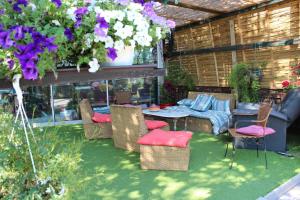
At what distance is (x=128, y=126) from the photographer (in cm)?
481

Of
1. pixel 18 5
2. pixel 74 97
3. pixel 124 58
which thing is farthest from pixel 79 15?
pixel 74 97

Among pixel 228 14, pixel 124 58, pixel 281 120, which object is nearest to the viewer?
pixel 124 58

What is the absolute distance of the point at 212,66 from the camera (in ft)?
26.6

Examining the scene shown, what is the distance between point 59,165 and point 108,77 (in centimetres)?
52

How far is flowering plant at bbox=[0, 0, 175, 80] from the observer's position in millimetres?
1010

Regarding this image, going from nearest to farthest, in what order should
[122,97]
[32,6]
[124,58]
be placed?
[32,6]
[124,58]
[122,97]

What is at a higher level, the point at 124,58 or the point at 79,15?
the point at 79,15

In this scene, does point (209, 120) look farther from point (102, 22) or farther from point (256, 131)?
point (102, 22)

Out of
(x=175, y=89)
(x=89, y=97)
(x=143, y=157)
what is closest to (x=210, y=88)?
(x=175, y=89)

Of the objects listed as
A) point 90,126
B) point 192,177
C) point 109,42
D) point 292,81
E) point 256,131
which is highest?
point 109,42

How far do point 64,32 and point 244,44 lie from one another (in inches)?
258

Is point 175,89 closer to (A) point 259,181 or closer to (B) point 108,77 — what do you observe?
(A) point 259,181

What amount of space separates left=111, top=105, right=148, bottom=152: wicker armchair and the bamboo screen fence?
367cm

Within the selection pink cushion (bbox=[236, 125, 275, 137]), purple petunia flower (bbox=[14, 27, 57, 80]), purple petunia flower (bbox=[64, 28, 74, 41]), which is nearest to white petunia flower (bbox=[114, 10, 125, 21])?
purple petunia flower (bbox=[64, 28, 74, 41])
